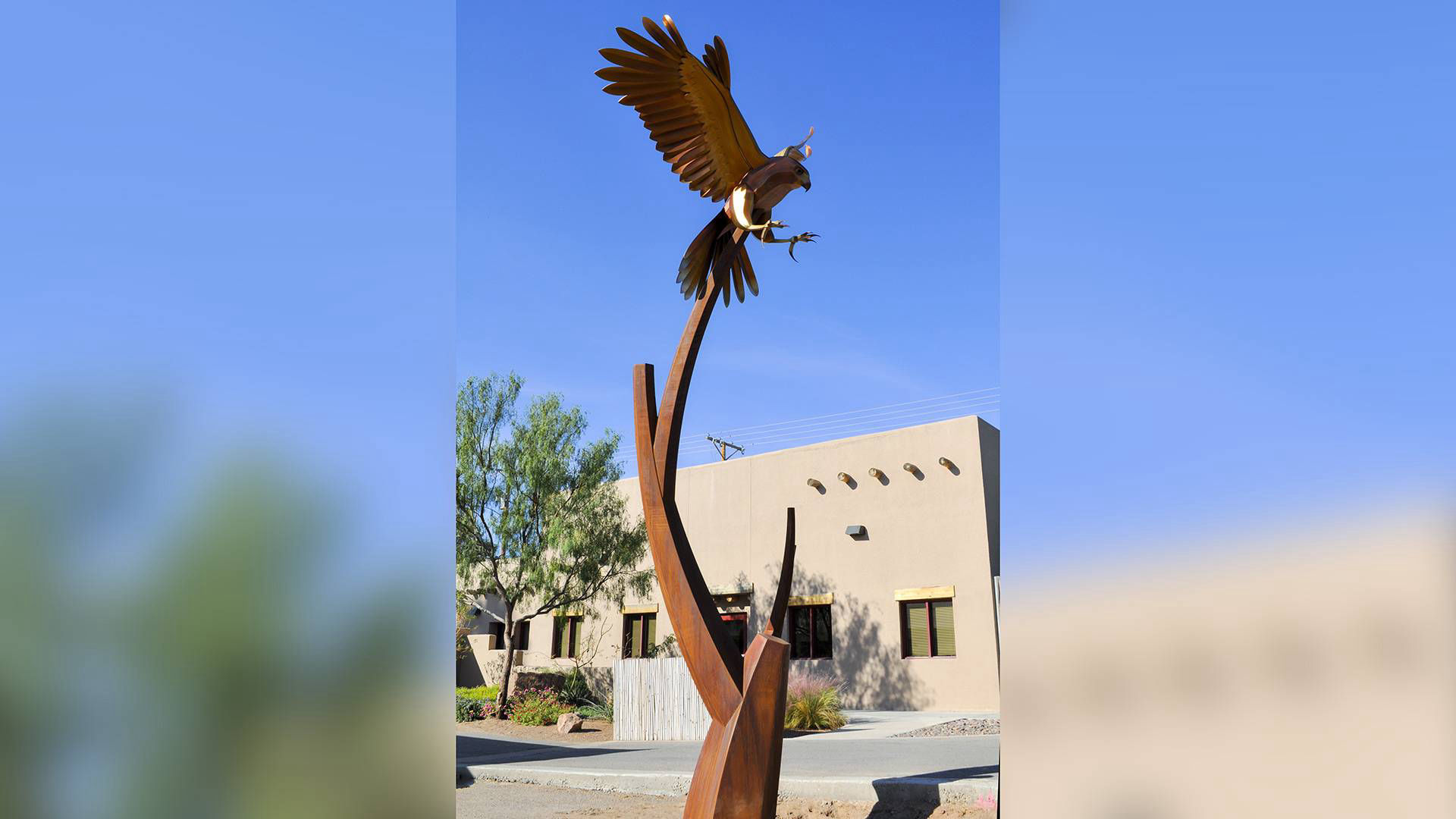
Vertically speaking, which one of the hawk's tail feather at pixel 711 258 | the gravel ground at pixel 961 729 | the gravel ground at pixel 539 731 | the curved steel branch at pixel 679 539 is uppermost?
the hawk's tail feather at pixel 711 258

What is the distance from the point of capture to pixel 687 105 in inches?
170

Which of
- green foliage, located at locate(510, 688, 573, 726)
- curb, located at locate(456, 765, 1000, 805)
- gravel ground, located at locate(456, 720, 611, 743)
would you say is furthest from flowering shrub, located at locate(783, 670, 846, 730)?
curb, located at locate(456, 765, 1000, 805)

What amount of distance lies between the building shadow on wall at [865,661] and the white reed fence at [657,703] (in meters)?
3.77

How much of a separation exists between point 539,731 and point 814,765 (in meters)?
7.39

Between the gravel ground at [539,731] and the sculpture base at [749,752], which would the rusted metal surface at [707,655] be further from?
the gravel ground at [539,731]

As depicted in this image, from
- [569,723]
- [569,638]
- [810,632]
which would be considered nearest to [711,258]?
[569,723]

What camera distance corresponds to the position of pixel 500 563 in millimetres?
16297

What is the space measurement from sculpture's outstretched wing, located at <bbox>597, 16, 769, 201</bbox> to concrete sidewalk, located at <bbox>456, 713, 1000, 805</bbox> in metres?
3.11

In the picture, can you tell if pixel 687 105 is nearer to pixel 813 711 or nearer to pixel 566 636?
pixel 813 711

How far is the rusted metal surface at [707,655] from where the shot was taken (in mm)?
3824

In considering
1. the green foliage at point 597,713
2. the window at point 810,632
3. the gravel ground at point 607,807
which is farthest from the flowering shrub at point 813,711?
the gravel ground at point 607,807

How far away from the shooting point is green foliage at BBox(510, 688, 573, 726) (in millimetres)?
14133
